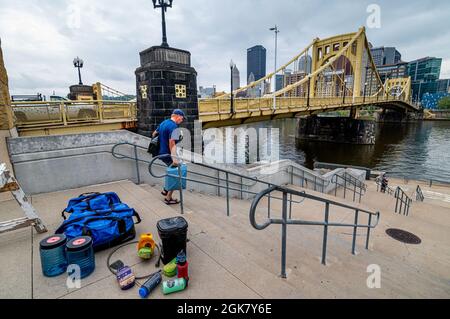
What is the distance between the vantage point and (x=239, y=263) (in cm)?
247

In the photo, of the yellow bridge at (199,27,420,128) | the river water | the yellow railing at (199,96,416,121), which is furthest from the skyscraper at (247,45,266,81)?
the yellow railing at (199,96,416,121)

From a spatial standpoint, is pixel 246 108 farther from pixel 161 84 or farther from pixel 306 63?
pixel 306 63

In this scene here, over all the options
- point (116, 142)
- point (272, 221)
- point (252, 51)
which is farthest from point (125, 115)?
point (252, 51)

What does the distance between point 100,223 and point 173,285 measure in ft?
3.70

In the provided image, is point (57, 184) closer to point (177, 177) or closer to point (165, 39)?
point (177, 177)

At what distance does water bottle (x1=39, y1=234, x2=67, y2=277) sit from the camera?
215 cm

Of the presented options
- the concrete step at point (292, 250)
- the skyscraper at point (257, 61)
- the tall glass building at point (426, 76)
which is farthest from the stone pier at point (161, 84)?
the tall glass building at point (426, 76)

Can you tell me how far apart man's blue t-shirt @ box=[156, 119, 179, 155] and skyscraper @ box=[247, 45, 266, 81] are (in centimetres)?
7335

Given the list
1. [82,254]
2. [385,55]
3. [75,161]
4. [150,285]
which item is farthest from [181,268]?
[385,55]

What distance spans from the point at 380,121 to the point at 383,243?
88.6m

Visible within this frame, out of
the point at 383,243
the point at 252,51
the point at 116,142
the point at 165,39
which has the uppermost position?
the point at 252,51

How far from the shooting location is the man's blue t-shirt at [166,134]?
13.0 ft

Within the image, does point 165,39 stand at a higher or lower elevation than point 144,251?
higher

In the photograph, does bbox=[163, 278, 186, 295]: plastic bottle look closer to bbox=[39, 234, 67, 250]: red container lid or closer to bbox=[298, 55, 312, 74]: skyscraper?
bbox=[39, 234, 67, 250]: red container lid
